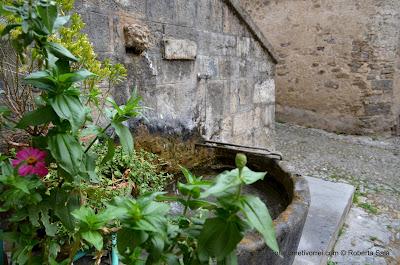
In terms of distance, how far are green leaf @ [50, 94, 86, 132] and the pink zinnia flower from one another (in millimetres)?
163

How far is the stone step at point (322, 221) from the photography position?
2.15 meters

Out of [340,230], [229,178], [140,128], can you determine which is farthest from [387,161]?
[229,178]

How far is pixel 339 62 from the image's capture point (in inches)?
272

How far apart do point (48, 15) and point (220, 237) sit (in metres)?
0.64

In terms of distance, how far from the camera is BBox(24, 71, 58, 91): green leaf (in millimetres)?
772

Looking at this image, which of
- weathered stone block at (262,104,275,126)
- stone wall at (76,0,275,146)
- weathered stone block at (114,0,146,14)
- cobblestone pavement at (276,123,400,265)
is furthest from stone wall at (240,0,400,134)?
weathered stone block at (114,0,146,14)

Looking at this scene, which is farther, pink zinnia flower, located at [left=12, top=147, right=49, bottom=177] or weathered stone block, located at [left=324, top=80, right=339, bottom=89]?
weathered stone block, located at [left=324, top=80, right=339, bottom=89]

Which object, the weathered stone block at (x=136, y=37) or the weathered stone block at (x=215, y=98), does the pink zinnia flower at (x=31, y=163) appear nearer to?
the weathered stone block at (x=136, y=37)

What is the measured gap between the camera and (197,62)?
8.30 ft

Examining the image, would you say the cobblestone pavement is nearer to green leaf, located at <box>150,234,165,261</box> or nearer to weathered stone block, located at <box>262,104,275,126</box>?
weathered stone block, located at <box>262,104,275,126</box>

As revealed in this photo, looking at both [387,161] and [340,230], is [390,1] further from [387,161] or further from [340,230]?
[340,230]

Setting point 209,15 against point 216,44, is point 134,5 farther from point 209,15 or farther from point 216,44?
point 216,44

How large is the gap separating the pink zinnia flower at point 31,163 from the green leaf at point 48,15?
32 cm

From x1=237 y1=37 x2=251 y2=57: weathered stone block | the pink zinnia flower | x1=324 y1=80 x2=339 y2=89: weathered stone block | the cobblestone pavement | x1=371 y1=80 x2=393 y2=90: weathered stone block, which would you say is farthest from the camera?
x1=324 y1=80 x2=339 y2=89: weathered stone block
